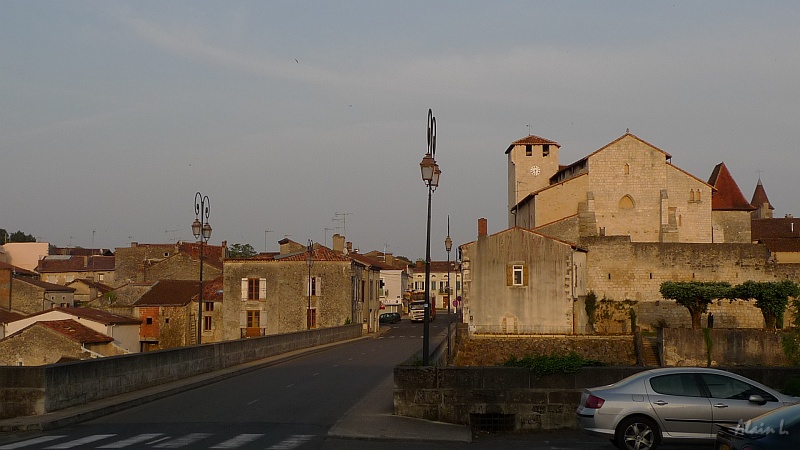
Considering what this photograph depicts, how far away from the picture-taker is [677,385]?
12.6 metres

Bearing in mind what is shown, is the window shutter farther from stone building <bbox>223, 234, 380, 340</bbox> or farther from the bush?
the bush

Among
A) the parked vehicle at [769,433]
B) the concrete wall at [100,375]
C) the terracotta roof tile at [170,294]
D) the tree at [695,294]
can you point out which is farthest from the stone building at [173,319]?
the parked vehicle at [769,433]

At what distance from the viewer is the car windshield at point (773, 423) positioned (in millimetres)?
8914

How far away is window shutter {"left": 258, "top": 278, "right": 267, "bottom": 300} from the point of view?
63.1m

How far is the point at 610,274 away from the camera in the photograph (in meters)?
56.0

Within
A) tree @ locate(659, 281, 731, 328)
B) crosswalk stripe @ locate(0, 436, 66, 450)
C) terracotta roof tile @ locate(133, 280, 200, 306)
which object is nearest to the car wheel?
crosswalk stripe @ locate(0, 436, 66, 450)

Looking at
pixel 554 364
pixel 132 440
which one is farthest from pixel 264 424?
pixel 554 364

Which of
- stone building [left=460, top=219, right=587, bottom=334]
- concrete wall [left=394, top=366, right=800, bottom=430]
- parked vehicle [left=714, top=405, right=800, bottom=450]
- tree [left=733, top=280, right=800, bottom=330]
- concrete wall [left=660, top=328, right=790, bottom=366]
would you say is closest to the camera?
parked vehicle [left=714, top=405, right=800, bottom=450]

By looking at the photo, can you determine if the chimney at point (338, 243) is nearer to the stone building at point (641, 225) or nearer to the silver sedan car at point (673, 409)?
the stone building at point (641, 225)

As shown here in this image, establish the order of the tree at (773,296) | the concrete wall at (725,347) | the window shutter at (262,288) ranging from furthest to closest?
Result: the window shutter at (262,288), the tree at (773,296), the concrete wall at (725,347)

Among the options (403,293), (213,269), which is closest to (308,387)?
(213,269)

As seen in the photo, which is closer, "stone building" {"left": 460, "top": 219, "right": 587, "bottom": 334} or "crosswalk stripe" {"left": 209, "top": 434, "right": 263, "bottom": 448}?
"crosswalk stripe" {"left": 209, "top": 434, "right": 263, "bottom": 448}

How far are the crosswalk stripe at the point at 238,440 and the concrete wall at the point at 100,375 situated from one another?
4442 mm

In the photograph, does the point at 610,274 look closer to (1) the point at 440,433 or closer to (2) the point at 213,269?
(2) the point at 213,269
